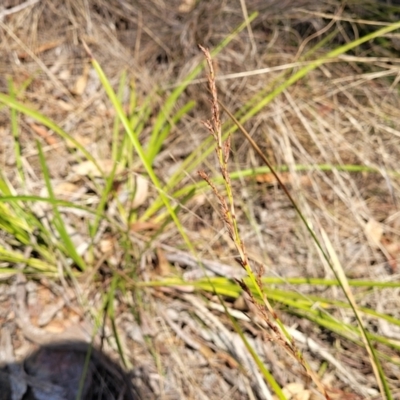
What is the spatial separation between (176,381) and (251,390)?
0.69 ft

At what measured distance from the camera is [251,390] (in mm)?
1313

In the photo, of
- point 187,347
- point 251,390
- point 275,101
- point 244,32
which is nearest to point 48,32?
point 244,32

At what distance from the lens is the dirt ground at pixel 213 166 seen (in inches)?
54.2

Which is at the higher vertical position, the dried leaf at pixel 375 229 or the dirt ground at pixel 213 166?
the dirt ground at pixel 213 166

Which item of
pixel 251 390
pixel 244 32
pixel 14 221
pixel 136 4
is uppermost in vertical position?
pixel 136 4

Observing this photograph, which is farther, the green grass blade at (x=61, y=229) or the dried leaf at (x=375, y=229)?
the dried leaf at (x=375, y=229)

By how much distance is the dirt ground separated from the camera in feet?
4.52

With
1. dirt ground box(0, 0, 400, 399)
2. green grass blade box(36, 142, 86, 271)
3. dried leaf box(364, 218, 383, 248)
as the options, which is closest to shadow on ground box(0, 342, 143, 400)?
dirt ground box(0, 0, 400, 399)

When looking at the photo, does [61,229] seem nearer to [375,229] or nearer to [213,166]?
[213,166]

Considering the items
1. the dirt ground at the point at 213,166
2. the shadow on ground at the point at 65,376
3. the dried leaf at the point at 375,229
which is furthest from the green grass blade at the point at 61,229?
the dried leaf at the point at 375,229

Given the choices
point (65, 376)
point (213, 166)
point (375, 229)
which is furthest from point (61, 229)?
point (375, 229)

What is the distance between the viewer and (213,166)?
173cm

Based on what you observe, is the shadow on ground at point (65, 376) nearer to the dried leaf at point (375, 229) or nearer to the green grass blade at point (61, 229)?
the green grass blade at point (61, 229)

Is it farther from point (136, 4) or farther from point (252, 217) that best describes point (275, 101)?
point (136, 4)
